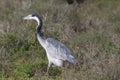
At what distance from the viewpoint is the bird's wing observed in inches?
388

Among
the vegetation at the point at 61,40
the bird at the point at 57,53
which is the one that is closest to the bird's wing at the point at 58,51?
the bird at the point at 57,53

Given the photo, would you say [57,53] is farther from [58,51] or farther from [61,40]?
[61,40]

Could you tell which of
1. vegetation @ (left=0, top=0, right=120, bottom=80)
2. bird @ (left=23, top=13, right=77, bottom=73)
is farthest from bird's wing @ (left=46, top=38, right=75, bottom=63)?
vegetation @ (left=0, top=0, right=120, bottom=80)

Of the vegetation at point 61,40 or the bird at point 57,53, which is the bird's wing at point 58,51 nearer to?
the bird at point 57,53

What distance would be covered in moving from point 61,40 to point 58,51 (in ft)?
6.45

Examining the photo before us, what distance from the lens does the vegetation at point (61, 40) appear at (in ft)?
31.9

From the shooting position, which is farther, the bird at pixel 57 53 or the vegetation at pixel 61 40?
the bird at pixel 57 53

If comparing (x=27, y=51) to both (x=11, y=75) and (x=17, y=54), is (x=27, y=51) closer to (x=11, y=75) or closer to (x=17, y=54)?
(x=17, y=54)

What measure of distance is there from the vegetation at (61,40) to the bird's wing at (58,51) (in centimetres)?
23

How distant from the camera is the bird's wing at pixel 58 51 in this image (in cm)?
986


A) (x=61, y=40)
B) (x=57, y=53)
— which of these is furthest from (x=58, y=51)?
(x=61, y=40)

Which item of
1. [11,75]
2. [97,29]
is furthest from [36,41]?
[97,29]

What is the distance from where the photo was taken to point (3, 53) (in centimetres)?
1087

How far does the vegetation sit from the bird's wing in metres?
0.23
